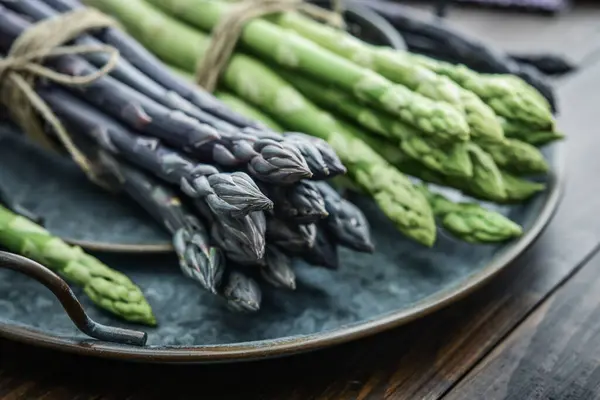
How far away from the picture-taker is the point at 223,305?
0.70 metres

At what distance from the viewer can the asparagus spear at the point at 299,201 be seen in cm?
64

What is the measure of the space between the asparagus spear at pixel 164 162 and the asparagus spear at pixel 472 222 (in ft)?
0.73

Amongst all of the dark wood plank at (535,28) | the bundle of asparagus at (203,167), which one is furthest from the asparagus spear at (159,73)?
the dark wood plank at (535,28)

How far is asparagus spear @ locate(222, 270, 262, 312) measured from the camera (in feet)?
2.17

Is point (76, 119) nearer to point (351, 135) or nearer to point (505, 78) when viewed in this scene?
point (351, 135)

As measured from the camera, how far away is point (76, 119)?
2.57 feet

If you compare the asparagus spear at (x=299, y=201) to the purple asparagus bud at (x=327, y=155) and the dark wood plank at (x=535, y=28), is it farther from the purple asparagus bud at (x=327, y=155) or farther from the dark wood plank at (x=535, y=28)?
the dark wood plank at (x=535, y=28)

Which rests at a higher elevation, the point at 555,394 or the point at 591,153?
the point at 591,153

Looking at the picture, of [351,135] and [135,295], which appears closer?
[135,295]

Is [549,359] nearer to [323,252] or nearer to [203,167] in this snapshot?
[323,252]

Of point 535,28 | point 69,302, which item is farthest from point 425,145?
point 535,28

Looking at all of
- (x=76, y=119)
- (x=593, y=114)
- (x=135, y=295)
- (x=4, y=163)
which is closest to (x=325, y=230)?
(x=135, y=295)

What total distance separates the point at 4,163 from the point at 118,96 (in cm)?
20

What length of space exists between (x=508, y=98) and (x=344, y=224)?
21 centimetres
